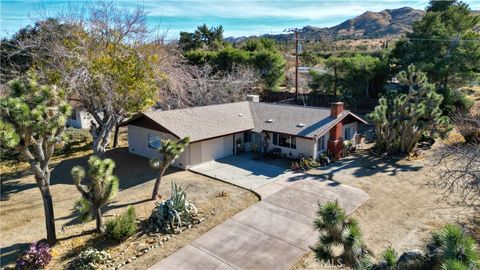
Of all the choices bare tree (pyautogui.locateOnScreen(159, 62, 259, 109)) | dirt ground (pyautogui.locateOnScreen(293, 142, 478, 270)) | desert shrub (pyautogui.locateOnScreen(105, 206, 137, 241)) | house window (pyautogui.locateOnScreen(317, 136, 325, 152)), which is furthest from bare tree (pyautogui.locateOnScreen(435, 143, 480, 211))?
bare tree (pyautogui.locateOnScreen(159, 62, 259, 109))

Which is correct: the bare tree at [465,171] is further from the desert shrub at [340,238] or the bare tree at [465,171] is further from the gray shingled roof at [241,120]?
the gray shingled roof at [241,120]

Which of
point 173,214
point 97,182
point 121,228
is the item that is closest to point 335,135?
point 173,214

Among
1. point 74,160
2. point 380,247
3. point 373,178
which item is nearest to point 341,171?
point 373,178

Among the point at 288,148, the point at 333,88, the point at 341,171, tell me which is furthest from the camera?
the point at 333,88

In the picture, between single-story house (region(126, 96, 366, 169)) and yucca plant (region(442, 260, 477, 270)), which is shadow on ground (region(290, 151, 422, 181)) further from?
yucca plant (region(442, 260, 477, 270))

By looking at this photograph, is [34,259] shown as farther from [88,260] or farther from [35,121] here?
[35,121]

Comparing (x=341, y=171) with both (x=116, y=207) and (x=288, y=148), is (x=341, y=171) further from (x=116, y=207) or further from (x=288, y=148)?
(x=116, y=207)

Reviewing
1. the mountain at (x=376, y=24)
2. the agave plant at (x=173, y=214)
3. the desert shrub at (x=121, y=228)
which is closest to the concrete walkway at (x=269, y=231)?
the agave plant at (x=173, y=214)
